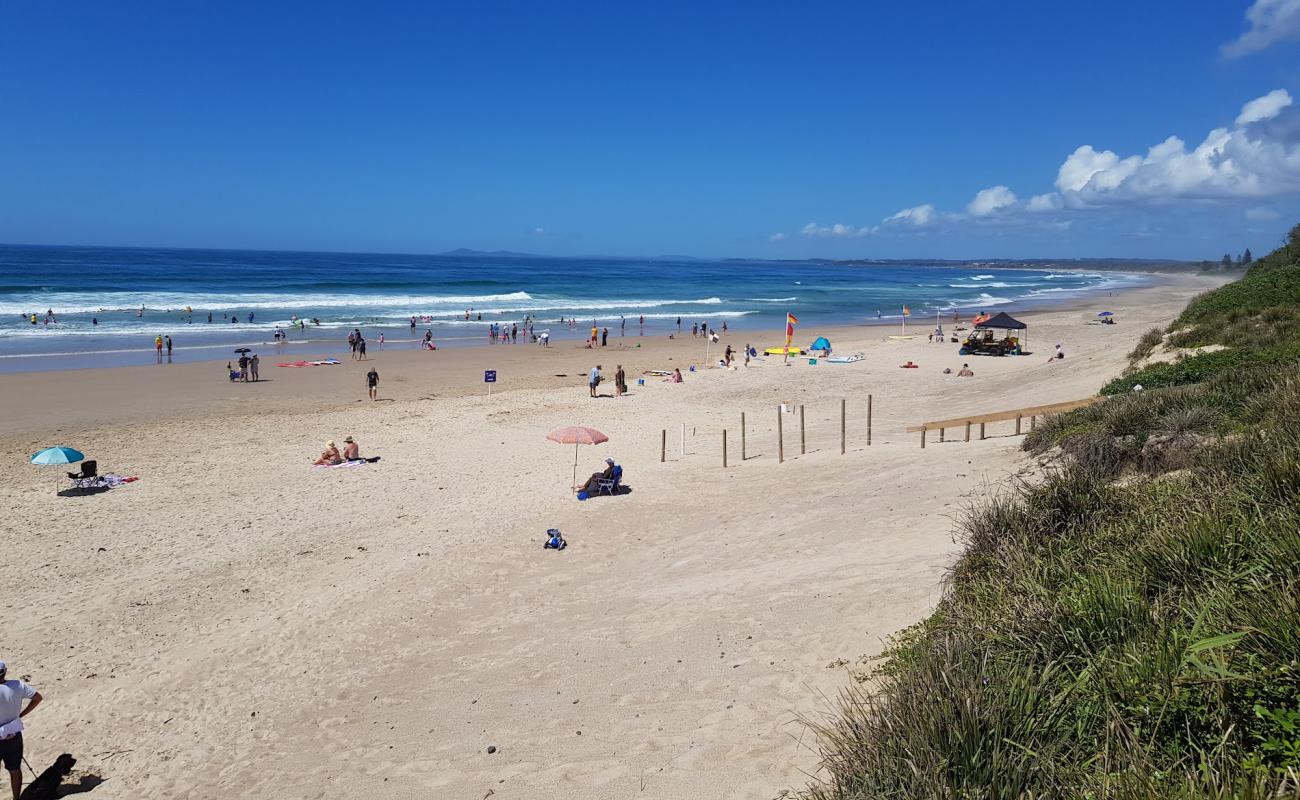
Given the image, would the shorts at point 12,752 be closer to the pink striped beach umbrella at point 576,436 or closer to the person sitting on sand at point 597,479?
the person sitting on sand at point 597,479

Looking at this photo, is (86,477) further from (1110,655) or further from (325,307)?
(325,307)

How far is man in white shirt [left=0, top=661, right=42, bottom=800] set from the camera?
18.9 feet

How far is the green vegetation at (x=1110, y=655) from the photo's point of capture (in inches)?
123

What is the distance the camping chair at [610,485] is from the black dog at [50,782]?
825 centimetres

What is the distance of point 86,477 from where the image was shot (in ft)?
46.7

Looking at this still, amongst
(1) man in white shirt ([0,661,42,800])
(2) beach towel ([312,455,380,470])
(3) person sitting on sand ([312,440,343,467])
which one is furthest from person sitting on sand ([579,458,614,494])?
(1) man in white shirt ([0,661,42,800])

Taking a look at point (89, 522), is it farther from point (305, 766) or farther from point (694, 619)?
point (694, 619)

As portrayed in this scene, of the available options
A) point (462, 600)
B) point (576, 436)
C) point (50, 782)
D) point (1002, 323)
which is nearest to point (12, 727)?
point (50, 782)

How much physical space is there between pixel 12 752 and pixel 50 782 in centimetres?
40

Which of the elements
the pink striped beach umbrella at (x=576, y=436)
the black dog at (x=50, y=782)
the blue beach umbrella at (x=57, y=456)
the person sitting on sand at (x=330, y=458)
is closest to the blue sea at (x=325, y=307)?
the blue beach umbrella at (x=57, y=456)

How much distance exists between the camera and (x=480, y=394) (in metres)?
25.9

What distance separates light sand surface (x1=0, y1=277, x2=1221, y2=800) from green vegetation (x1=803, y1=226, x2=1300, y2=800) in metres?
1.30

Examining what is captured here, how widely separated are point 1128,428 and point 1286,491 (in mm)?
4287

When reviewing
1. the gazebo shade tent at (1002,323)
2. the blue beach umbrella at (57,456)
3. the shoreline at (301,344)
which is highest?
the gazebo shade tent at (1002,323)
